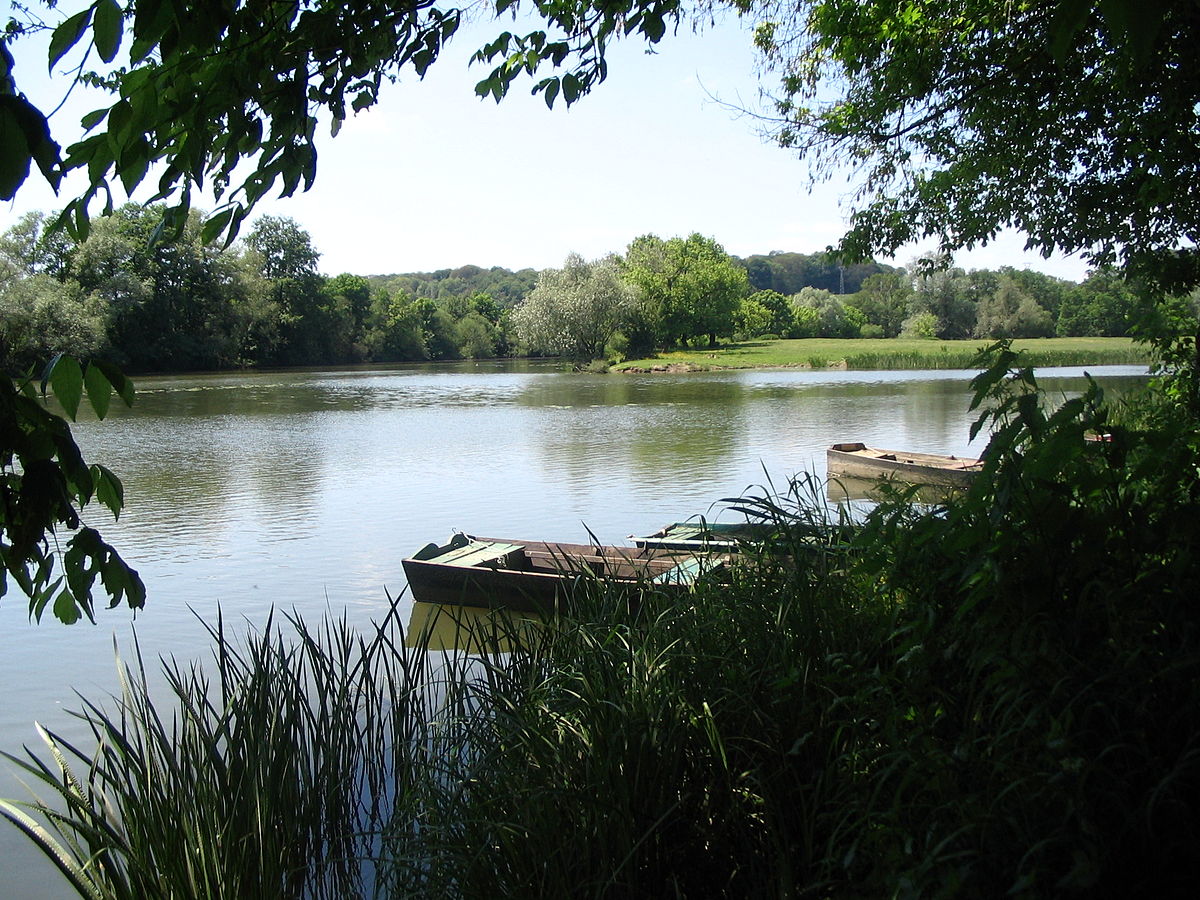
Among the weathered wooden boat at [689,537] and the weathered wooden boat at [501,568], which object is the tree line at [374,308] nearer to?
the weathered wooden boat at [689,537]

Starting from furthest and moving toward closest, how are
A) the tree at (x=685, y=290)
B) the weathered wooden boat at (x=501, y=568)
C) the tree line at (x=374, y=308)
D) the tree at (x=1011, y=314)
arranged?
1. the tree at (x=685, y=290)
2. the tree at (x=1011, y=314)
3. the tree line at (x=374, y=308)
4. the weathered wooden boat at (x=501, y=568)

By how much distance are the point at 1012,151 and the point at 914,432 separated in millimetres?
12633

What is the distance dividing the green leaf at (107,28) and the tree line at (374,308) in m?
32.7

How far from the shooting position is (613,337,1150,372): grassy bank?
136ft

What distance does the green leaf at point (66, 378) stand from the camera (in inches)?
64.1

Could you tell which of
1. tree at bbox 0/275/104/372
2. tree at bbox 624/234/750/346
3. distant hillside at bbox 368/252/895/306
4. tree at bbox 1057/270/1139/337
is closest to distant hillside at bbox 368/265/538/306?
distant hillside at bbox 368/252/895/306

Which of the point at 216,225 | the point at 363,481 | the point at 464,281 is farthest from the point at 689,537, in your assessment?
the point at 464,281

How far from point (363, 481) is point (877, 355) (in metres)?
37.6

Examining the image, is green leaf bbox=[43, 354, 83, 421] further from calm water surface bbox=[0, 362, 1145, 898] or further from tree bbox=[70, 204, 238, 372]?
tree bbox=[70, 204, 238, 372]

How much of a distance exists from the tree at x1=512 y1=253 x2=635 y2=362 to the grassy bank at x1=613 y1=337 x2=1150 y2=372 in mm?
2596

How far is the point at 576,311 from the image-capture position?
51.8 metres

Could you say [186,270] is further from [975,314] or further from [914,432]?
[975,314]

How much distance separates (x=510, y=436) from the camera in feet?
67.9

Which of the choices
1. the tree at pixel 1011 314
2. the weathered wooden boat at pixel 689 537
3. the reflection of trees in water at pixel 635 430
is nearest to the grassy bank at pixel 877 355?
the tree at pixel 1011 314
